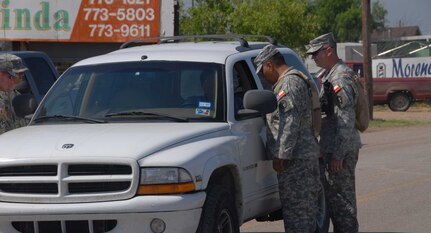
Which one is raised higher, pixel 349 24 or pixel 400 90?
pixel 349 24

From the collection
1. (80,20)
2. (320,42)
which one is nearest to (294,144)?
(320,42)

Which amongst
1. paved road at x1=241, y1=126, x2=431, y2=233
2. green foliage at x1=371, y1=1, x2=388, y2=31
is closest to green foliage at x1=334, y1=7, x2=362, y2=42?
green foliage at x1=371, y1=1, x2=388, y2=31

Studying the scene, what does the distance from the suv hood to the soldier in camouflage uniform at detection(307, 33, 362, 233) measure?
1379 millimetres

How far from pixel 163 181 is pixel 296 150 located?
1.62 meters

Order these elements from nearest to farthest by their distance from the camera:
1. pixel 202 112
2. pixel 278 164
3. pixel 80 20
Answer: pixel 202 112, pixel 278 164, pixel 80 20

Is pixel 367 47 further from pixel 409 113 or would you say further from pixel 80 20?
pixel 80 20

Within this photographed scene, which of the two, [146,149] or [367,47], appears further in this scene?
[367,47]

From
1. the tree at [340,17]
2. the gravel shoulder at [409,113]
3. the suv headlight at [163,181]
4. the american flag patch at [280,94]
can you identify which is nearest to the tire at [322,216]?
the american flag patch at [280,94]

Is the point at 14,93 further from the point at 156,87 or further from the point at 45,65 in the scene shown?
the point at 45,65

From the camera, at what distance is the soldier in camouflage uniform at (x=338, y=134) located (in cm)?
819

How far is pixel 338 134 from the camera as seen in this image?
322 inches

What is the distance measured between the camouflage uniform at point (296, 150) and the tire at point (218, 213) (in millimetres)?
643

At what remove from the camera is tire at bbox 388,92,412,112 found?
37.0 meters

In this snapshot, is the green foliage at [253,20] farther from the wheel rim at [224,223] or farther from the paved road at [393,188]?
the wheel rim at [224,223]
